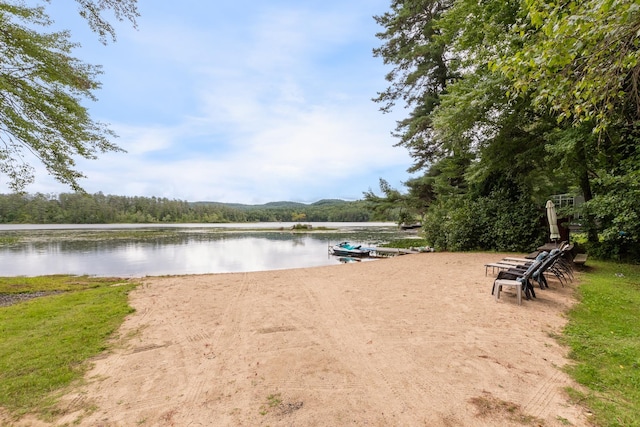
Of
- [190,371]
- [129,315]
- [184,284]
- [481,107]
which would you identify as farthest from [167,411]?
[481,107]

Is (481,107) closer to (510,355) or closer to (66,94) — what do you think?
(510,355)

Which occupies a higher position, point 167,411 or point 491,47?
point 491,47

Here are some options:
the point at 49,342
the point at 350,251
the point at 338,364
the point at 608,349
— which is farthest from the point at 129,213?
the point at 608,349

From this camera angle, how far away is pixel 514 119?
11.0m

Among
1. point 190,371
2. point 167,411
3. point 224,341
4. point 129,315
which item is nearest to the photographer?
point 167,411

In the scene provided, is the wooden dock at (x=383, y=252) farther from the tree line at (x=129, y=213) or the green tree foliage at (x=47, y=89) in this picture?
the tree line at (x=129, y=213)

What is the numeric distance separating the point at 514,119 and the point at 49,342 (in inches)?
552

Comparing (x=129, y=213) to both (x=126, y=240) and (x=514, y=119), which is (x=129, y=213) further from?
(x=514, y=119)

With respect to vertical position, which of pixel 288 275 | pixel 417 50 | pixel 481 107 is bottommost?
pixel 288 275

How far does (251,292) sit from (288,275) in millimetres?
2458

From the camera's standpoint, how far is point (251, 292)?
289 inches

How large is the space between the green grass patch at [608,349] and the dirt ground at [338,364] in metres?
0.18

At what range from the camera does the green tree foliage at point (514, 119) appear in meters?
3.77

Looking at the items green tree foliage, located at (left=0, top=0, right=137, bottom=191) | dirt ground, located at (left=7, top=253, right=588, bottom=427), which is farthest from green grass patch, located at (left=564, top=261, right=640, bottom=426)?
green tree foliage, located at (left=0, top=0, right=137, bottom=191)
